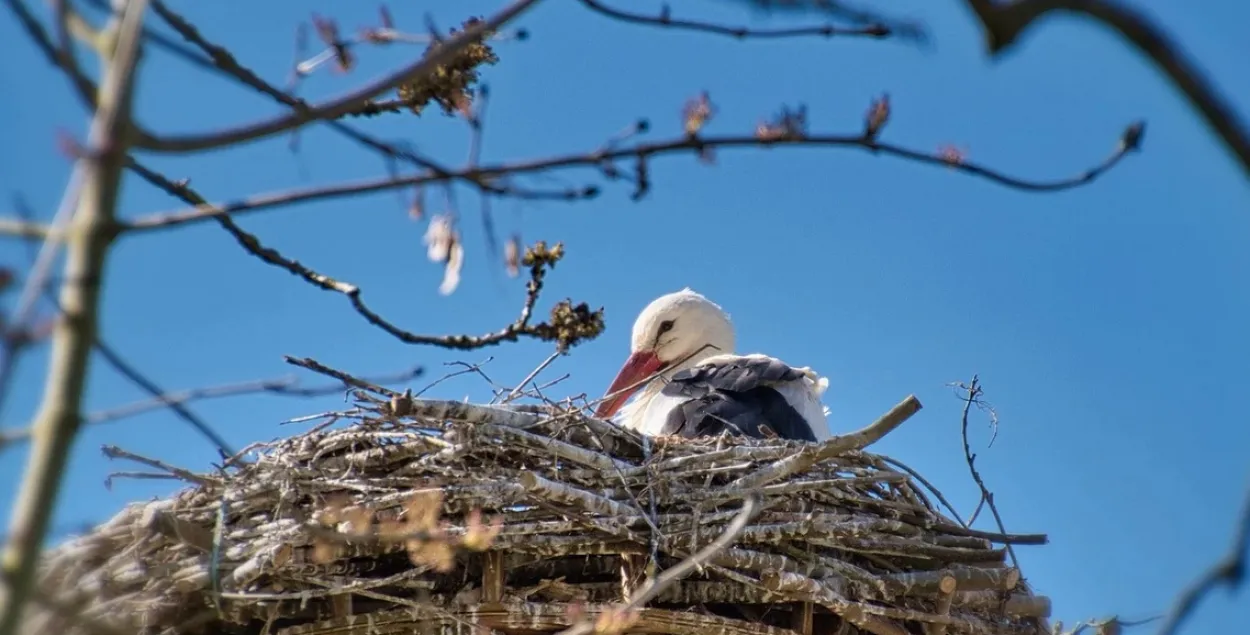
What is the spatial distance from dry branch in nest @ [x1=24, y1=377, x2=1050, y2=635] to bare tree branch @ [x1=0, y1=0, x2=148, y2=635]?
6.32ft

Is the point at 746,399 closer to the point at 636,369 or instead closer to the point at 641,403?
the point at 641,403

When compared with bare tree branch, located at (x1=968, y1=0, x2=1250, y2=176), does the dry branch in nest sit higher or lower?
higher

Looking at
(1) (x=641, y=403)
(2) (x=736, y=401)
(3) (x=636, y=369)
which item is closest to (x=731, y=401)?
(2) (x=736, y=401)

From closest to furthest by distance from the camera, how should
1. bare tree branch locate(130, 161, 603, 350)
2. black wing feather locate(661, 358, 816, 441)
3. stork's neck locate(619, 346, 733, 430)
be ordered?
bare tree branch locate(130, 161, 603, 350), black wing feather locate(661, 358, 816, 441), stork's neck locate(619, 346, 733, 430)

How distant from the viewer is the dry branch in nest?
142 inches

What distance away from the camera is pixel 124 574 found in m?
3.57

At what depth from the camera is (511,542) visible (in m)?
3.72

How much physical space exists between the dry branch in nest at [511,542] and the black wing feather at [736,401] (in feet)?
2.91

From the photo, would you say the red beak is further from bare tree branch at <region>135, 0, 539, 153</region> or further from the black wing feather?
bare tree branch at <region>135, 0, 539, 153</region>

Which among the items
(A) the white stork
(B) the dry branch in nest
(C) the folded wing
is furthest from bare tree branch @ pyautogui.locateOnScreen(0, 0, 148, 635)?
(C) the folded wing

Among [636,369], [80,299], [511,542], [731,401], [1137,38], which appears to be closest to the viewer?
[1137,38]

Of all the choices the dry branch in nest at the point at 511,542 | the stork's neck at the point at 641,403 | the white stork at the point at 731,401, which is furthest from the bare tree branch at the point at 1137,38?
the stork's neck at the point at 641,403

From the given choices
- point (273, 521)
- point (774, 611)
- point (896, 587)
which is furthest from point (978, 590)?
point (273, 521)

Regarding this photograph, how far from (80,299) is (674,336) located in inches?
207
